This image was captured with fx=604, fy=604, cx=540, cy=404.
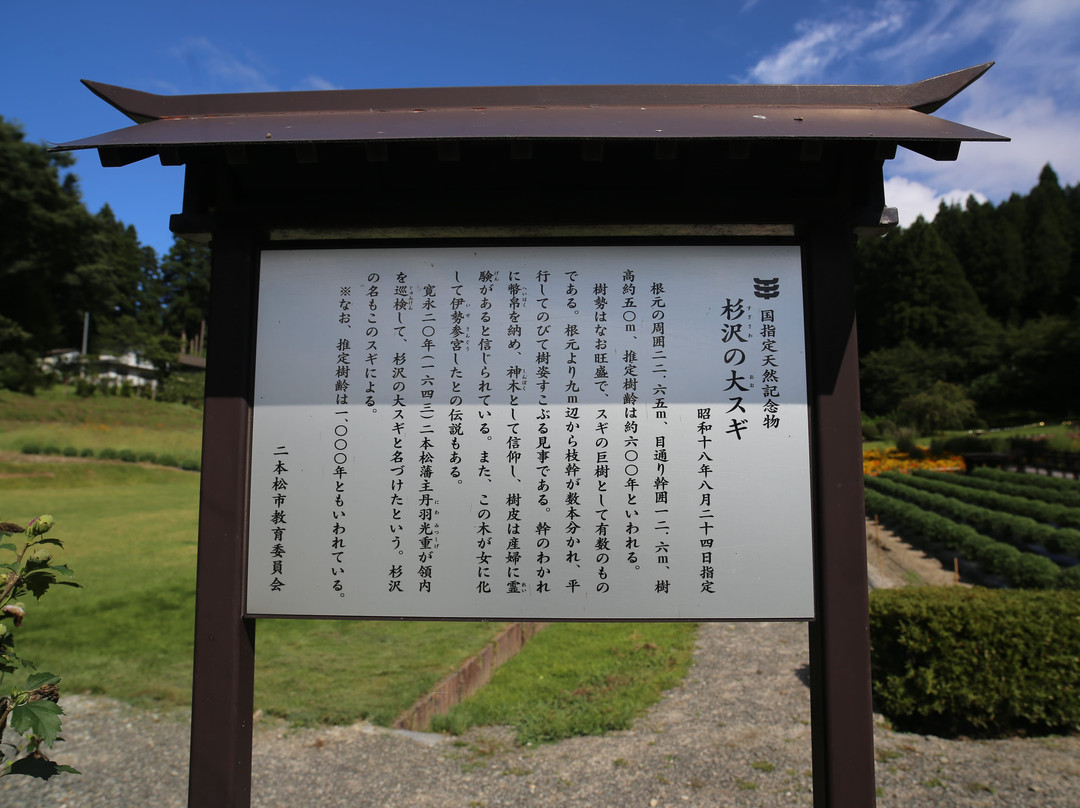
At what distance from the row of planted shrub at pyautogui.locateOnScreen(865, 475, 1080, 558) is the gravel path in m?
7.73

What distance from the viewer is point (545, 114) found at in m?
2.50

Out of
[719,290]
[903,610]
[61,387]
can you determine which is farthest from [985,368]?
[61,387]

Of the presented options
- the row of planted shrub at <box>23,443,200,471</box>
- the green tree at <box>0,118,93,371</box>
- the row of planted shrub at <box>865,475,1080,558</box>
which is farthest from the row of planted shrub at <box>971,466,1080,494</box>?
the green tree at <box>0,118,93,371</box>

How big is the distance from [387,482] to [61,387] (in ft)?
123

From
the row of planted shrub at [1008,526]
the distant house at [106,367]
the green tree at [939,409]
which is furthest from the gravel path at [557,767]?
the green tree at [939,409]

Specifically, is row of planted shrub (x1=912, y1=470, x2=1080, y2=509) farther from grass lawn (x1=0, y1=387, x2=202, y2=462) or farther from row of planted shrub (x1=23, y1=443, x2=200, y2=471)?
grass lawn (x1=0, y1=387, x2=202, y2=462)

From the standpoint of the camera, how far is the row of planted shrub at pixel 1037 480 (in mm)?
17720

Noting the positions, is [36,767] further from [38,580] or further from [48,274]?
[48,274]

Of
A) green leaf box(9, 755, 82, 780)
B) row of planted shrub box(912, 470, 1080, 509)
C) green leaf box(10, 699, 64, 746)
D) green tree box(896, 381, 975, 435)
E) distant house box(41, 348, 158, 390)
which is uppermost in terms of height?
distant house box(41, 348, 158, 390)

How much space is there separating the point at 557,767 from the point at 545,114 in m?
4.49

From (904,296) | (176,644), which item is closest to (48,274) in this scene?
(176,644)

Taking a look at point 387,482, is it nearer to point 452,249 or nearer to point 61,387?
point 452,249

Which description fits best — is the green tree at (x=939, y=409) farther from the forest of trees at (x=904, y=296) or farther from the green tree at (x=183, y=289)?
the green tree at (x=183, y=289)

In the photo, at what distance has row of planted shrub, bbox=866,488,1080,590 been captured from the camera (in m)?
8.31
